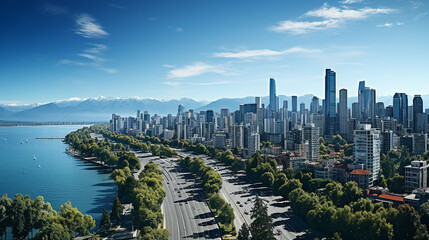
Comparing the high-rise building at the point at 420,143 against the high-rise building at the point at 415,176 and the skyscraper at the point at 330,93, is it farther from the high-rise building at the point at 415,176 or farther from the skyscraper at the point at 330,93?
the skyscraper at the point at 330,93

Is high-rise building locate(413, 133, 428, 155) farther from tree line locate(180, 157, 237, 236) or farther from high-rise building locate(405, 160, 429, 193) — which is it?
tree line locate(180, 157, 237, 236)

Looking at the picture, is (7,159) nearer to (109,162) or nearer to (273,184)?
(109,162)

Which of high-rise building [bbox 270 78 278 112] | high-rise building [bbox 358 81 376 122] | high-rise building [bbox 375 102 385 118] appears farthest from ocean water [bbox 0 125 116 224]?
high-rise building [bbox 270 78 278 112]

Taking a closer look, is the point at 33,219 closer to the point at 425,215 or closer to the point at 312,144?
the point at 425,215

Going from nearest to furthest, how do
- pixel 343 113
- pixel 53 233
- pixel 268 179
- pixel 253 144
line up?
pixel 53 233
pixel 268 179
pixel 253 144
pixel 343 113

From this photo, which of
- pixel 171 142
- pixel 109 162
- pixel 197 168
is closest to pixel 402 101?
pixel 171 142

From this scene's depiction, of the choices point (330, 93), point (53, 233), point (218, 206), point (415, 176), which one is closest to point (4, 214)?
point (53, 233)

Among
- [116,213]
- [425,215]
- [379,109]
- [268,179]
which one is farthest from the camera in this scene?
[379,109]
